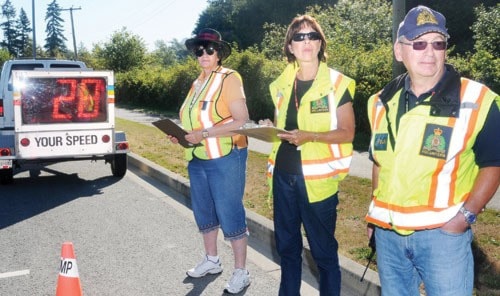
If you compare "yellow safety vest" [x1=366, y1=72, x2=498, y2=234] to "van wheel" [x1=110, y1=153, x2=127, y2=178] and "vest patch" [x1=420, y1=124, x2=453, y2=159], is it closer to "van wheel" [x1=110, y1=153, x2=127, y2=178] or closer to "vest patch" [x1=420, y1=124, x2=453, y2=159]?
"vest patch" [x1=420, y1=124, x2=453, y2=159]

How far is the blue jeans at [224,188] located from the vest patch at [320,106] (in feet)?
3.72

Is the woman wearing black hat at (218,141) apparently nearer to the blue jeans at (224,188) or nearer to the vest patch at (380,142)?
the blue jeans at (224,188)

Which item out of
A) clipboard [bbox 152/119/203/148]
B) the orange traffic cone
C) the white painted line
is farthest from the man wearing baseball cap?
the white painted line

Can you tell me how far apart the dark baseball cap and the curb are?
2132 millimetres

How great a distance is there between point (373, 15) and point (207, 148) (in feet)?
90.9

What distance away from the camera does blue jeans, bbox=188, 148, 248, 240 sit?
4.13 m

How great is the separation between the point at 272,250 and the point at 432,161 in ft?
10.6

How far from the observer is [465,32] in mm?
39969

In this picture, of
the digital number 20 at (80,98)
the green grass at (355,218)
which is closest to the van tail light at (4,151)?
the digital number 20 at (80,98)

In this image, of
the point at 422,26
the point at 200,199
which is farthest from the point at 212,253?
the point at 422,26

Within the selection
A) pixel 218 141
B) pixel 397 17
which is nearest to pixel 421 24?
pixel 218 141

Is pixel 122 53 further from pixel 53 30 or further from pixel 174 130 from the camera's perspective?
pixel 53 30

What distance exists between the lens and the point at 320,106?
317 cm

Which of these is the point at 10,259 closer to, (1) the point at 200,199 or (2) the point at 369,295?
(1) the point at 200,199
